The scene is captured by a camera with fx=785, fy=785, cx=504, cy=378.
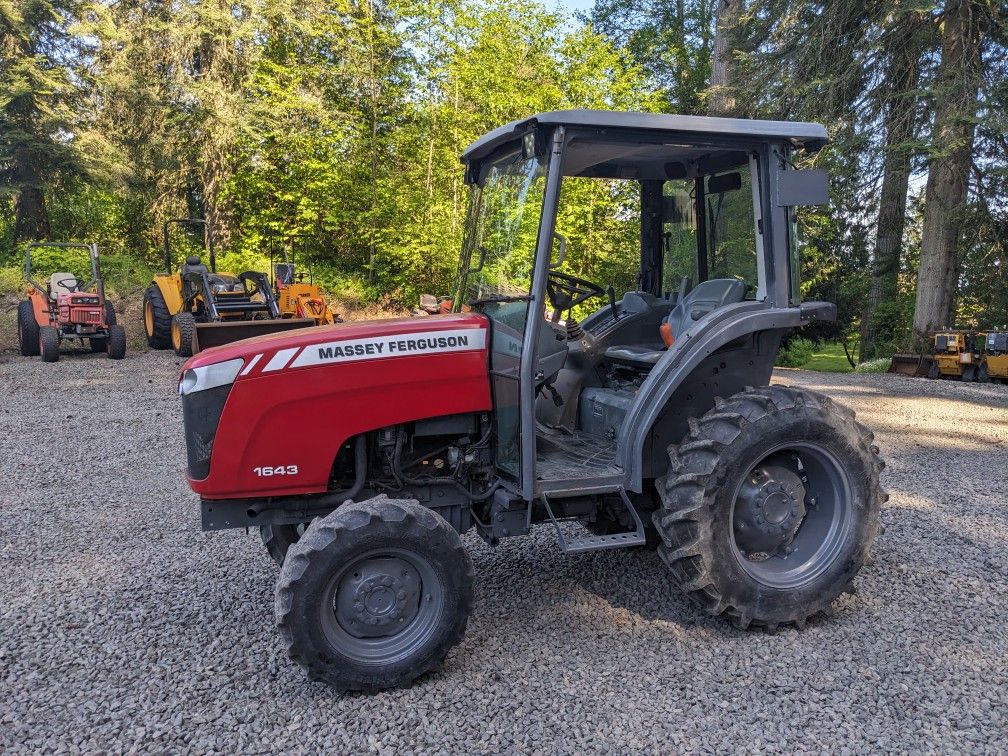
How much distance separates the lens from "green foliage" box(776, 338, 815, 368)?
1773cm

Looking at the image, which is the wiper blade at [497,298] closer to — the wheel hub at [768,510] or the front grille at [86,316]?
the wheel hub at [768,510]

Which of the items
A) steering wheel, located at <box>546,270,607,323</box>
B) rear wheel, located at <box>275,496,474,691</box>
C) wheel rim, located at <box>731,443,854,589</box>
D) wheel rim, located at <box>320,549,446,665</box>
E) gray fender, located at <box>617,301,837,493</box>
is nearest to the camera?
rear wheel, located at <box>275,496,474,691</box>

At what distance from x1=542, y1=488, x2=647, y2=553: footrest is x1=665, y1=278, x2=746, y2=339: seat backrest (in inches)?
39.3

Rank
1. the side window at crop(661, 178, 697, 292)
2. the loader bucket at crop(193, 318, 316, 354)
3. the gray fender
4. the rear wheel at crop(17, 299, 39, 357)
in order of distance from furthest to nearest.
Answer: the rear wheel at crop(17, 299, 39, 357) < the loader bucket at crop(193, 318, 316, 354) < the side window at crop(661, 178, 697, 292) < the gray fender

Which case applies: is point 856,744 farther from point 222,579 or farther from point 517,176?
point 222,579

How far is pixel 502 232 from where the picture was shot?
3.56m

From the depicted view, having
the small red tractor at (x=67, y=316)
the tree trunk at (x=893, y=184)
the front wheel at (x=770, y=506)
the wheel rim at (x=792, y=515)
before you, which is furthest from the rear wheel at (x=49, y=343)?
the tree trunk at (x=893, y=184)

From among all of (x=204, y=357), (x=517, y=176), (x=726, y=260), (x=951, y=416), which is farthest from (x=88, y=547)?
(x=951, y=416)

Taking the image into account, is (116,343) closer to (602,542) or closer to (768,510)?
(602,542)

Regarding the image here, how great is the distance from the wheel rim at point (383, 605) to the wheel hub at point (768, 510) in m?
1.45

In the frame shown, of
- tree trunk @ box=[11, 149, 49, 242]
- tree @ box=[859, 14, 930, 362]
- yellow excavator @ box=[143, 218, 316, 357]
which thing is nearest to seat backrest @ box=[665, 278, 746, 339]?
yellow excavator @ box=[143, 218, 316, 357]

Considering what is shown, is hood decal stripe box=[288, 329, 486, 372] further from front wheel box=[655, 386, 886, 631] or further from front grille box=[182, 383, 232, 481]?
front wheel box=[655, 386, 886, 631]

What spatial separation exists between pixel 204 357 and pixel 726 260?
101 inches

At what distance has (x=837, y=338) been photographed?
61.2ft
